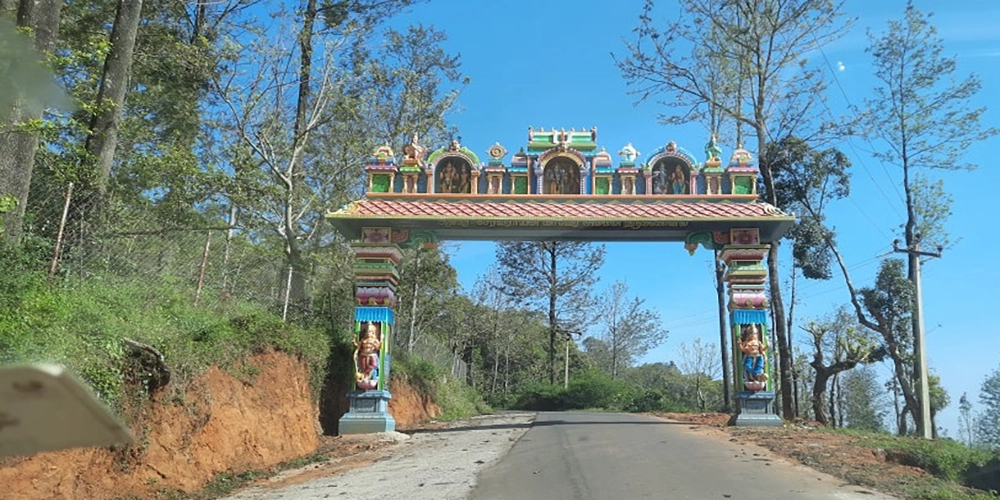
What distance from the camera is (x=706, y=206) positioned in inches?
667

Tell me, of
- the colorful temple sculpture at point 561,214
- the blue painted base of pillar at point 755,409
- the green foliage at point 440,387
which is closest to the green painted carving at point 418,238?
the colorful temple sculpture at point 561,214

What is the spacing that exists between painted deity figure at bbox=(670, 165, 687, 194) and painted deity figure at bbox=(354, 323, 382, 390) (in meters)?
7.65

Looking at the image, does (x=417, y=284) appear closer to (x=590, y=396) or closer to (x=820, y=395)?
(x=590, y=396)

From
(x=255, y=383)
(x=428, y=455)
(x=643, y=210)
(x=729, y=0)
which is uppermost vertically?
→ (x=729, y=0)

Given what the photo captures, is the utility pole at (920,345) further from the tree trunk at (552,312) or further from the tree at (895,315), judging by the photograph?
the tree trunk at (552,312)

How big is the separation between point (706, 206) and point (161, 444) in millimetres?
12564

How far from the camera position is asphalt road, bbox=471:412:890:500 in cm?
791

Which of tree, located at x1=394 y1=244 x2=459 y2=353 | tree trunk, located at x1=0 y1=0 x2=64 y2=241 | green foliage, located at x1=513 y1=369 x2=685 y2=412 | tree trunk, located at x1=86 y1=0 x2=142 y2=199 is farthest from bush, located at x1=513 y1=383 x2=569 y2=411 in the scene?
tree trunk, located at x1=0 y1=0 x2=64 y2=241

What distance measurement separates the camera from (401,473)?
1002cm

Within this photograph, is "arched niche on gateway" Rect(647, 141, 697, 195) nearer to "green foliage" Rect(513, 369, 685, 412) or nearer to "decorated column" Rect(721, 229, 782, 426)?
"decorated column" Rect(721, 229, 782, 426)

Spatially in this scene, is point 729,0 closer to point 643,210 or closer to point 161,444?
point 643,210

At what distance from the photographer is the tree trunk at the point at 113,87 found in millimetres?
12417

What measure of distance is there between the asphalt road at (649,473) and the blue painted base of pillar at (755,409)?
2908mm

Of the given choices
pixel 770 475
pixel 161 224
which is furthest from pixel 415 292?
pixel 770 475
